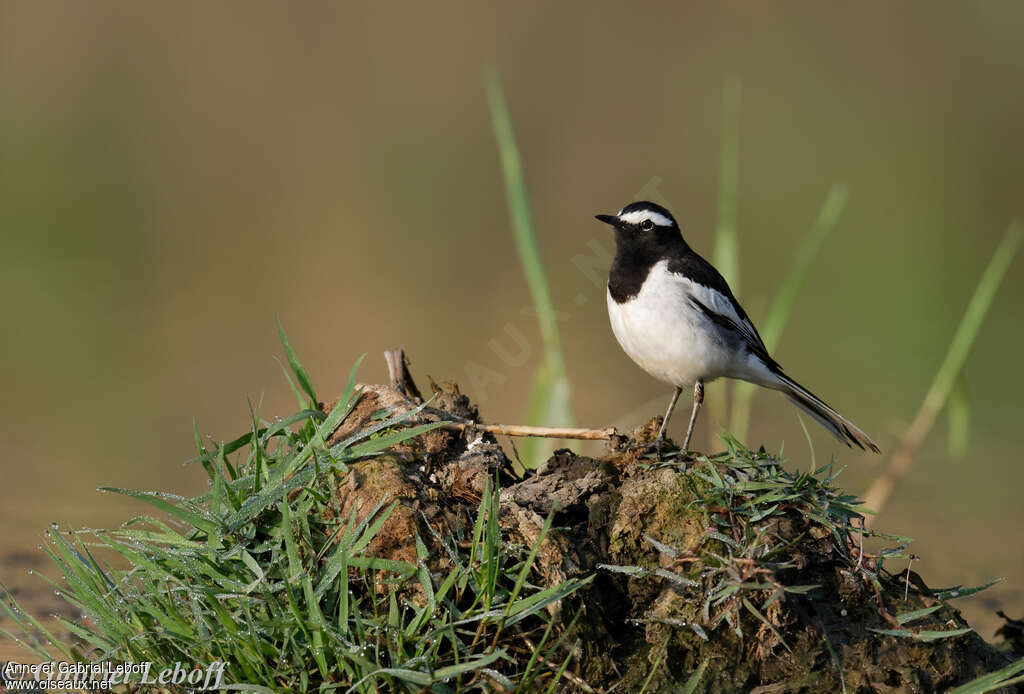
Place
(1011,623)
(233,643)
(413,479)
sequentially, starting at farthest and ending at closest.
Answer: (1011,623)
(413,479)
(233,643)

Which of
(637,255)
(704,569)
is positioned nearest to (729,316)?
(637,255)

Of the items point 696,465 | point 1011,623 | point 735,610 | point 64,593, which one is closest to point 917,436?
point 1011,623

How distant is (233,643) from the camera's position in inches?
122

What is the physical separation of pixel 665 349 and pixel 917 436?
218 cm

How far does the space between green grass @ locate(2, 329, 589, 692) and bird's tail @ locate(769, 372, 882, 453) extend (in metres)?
2.14

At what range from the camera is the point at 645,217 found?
5215mm

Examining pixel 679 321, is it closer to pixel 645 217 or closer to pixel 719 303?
pixel 719 303

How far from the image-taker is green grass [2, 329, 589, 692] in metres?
3.07

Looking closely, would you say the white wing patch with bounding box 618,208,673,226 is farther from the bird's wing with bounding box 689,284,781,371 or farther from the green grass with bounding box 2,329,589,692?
the green grass with bounding box 2,329,589,692

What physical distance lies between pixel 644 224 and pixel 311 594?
2.81 metres

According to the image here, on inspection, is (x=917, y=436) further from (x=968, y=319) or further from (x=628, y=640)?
(x=628, y=640)
